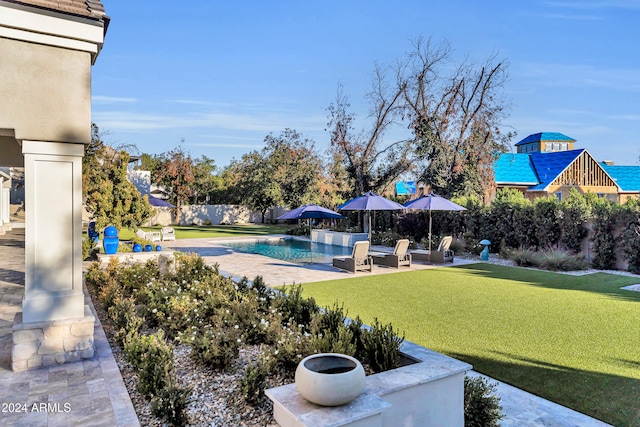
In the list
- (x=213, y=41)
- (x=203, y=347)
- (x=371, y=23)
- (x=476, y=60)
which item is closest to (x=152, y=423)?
(x=203, y=347)

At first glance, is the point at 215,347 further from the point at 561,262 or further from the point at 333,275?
the point at 561,262

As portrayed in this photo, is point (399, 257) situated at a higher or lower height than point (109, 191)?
lower

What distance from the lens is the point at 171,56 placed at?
19.2m

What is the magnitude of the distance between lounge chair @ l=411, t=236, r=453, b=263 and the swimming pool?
3502 mm

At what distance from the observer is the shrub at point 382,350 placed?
13.4 ft

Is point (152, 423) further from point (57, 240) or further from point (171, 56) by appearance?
point (171, 56)

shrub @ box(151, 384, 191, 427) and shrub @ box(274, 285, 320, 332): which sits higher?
shrub @ box(274, 285, 320, 332)

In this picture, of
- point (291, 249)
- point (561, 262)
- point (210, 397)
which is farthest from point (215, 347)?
point (291, 249)

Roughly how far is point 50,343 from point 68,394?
1137mm

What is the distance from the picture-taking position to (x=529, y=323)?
7.32 metres

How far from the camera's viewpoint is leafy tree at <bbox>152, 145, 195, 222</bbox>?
37781mm

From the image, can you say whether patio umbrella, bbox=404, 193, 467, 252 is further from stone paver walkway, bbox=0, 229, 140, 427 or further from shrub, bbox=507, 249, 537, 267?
stone paver walkway, bbox=0, 229, 140, 427

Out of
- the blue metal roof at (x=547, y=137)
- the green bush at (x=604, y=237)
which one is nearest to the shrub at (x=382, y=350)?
the green bush at (x=604, y=237)

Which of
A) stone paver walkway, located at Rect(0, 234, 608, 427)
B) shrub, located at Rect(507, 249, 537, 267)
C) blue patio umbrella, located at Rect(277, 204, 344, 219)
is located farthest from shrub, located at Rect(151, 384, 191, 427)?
shrub, located at Rect(507, 249, 537, 267)
